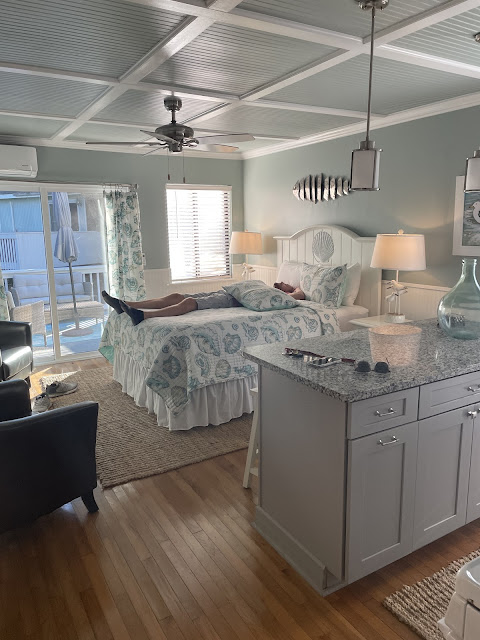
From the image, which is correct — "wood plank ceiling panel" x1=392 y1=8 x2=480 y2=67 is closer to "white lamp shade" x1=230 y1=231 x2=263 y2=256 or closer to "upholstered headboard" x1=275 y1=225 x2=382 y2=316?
"upholstered headboard" x1=275 y1=225 x2=382 y2=316

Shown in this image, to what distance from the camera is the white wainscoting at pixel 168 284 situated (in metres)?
6.16

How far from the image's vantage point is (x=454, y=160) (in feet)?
12.7

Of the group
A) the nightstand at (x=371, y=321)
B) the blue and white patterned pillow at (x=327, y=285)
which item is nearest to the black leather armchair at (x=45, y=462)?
the nightstand at (x=371, y=321)

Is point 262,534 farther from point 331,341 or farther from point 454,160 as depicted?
point 454,160

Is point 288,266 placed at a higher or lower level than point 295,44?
lower

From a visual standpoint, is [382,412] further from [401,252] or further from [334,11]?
[401,252]

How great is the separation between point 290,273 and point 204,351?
2.10 metres

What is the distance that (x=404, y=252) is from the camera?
379 centimetres

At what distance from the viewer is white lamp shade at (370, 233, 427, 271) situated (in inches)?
149

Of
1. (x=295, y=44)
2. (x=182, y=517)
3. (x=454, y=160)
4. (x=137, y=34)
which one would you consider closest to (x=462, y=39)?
(x=295, y=44)

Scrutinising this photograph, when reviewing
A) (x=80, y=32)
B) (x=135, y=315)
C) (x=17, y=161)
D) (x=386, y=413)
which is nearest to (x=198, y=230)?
(x=17, y=161)

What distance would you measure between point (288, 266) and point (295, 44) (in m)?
3.07

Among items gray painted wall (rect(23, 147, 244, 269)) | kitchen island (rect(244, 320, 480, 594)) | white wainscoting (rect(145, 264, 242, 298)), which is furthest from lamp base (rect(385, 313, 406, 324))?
gray painted wall (rect(23, 147, 244, 269))

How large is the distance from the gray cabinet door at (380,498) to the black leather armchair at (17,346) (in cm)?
328
